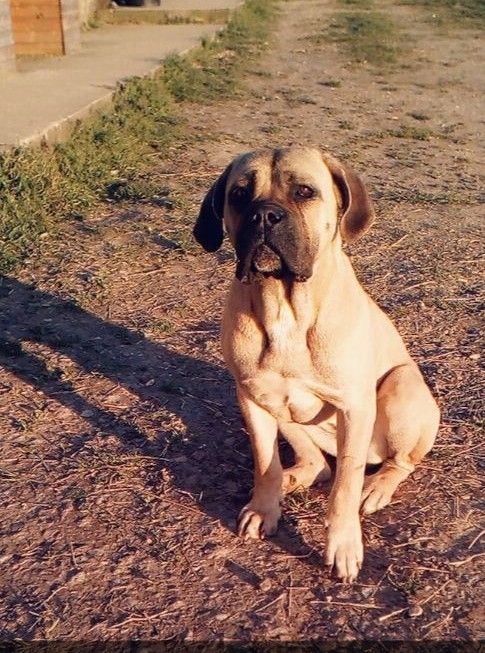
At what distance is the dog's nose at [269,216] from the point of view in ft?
9.05

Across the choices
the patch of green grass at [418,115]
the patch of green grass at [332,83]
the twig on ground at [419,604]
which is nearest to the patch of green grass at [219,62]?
the patch of green grass at [332,83]

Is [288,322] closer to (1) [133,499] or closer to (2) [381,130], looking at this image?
(1) [133,499]

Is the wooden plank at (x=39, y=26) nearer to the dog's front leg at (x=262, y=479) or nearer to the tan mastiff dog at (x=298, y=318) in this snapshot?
the tan mastiff dog at (x=298, y=318)

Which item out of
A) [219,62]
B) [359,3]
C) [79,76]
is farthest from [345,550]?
[359,3]

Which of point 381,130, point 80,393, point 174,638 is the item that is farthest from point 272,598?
point 381,130

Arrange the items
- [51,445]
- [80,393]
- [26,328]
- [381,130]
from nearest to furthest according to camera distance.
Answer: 1. [51,445]
2. [80,393]
3. [26,328]
4. [381,130]

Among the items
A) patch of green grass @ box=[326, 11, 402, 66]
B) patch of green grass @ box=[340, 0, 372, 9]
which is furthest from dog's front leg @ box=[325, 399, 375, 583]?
patch of green grass @ box=[340, 0, 372, 9]

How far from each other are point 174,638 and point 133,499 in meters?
0.77

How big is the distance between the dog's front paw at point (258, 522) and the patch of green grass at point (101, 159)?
9.53 feet

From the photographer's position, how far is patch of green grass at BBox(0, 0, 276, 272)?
5949 millimetres

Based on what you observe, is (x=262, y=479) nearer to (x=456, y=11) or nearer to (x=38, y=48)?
(x=38, y=48)

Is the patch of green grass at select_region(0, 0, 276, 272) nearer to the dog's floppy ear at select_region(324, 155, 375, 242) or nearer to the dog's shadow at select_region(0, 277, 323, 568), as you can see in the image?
the dog's shadow at select_region(0, 277, 323, 568)

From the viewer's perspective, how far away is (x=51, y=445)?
3.59 m

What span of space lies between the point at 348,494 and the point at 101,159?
4.91m
